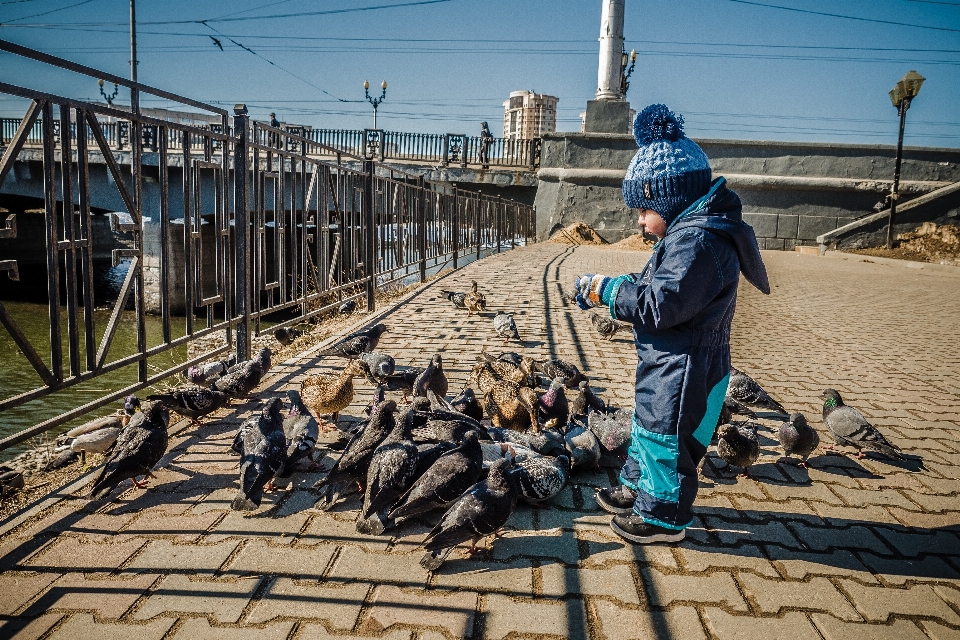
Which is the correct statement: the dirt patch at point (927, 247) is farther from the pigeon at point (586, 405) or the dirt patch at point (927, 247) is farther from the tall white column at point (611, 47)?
the pigeon at point (586, 405)

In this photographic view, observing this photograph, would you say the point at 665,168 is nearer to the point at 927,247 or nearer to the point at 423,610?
the point at 423,610

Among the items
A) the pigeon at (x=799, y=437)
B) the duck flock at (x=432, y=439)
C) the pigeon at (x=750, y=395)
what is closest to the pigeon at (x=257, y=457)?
the duck flock at (x=432, y=439)

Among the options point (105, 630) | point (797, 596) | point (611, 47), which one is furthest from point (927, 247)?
point (105, 630)

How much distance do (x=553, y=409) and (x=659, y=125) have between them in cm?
231

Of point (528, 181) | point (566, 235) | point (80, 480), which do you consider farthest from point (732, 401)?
point (528, 181)

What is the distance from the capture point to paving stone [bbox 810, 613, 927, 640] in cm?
241

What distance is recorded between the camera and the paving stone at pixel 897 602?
8.38ft

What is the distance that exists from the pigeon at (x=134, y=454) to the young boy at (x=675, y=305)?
2.50 metres

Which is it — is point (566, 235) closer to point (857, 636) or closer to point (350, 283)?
point (350, 283)

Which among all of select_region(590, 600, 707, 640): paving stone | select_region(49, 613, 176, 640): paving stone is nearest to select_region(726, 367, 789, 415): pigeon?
select_region(590, 600, 707, 640): paving stone

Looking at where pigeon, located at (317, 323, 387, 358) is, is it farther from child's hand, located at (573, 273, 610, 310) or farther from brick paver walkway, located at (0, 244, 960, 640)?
child's hand, located at (573, 273, 610, 310)

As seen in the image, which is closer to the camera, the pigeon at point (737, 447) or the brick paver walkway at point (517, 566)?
the brick paver walkway at point (517, 566)

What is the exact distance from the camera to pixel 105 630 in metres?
2.30

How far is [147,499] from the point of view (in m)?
3.36
